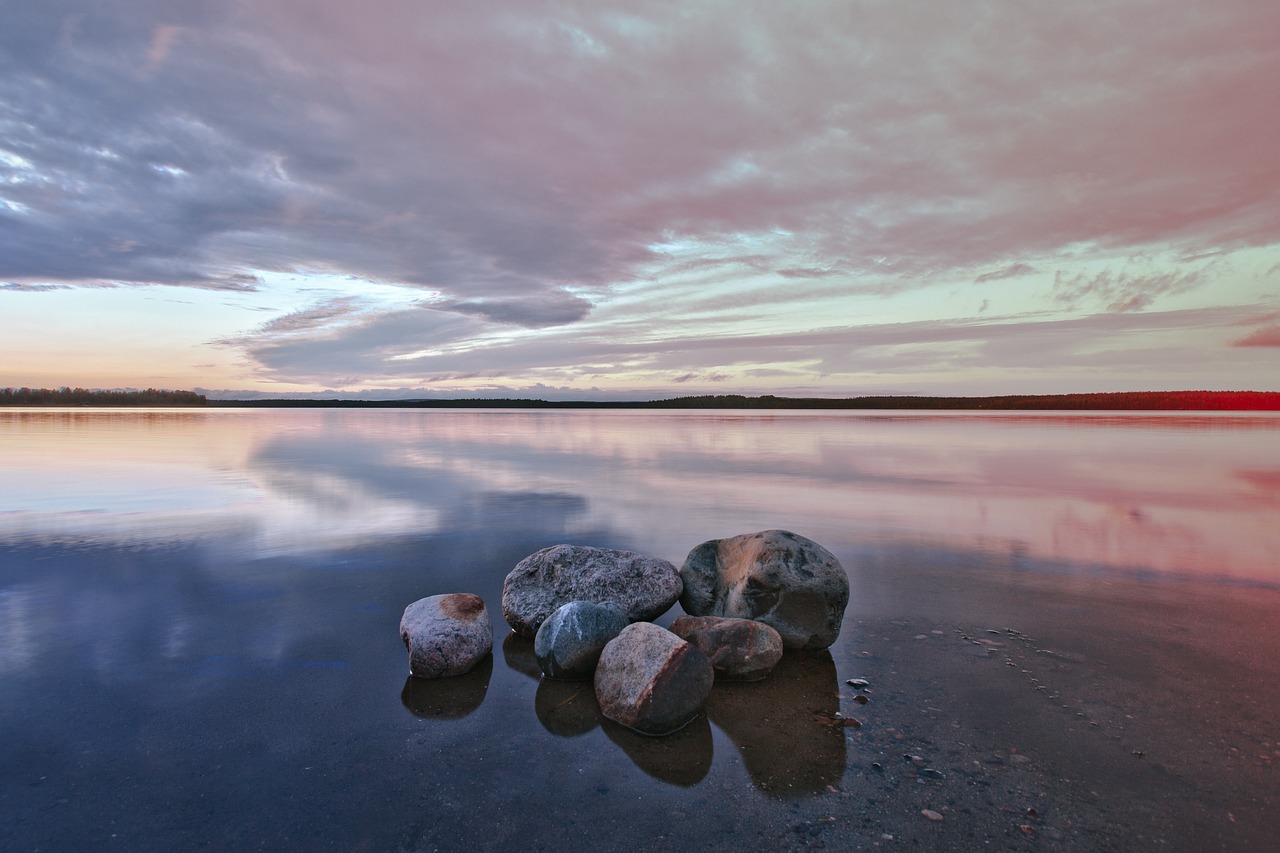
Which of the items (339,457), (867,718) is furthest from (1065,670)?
(339,457)

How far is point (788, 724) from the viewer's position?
4.96 metres

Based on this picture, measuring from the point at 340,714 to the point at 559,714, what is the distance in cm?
171

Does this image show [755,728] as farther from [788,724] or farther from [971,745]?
[971,745]

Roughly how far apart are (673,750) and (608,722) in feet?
2.19

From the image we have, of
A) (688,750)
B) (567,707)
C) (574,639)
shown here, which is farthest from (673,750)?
(574,639)

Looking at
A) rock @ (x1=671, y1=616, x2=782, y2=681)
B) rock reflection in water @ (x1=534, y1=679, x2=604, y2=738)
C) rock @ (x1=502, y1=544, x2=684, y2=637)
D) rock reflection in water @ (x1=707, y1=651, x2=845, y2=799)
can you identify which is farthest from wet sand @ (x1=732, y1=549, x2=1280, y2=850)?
rock @ (x1=502, y1=544, x2=684, y2=637)

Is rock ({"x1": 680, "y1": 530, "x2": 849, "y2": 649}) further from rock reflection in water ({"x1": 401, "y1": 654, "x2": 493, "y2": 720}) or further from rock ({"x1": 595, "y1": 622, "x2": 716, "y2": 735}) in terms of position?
rock reflection in water ({"x1": 401, "y1": 654, "x2": 493, "y2": 720})

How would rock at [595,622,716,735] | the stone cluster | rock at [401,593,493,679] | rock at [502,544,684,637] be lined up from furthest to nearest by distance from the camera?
rock at [502,544,684,637] < rock at [401,593,493,679] < the stone cluster < rock at [595,622,716,735]

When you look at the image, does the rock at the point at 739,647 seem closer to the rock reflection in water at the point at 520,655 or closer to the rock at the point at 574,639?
the rock at the point at 574,639

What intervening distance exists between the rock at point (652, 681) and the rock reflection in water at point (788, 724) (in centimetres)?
32

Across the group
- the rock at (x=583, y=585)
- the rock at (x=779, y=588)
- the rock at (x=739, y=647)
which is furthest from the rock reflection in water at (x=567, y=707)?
the rock at (x=779, y=588)

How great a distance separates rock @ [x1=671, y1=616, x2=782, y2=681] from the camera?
18.9 feet

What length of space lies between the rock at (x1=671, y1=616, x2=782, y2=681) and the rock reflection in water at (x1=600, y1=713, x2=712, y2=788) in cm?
72

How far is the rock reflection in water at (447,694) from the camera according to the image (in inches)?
203
